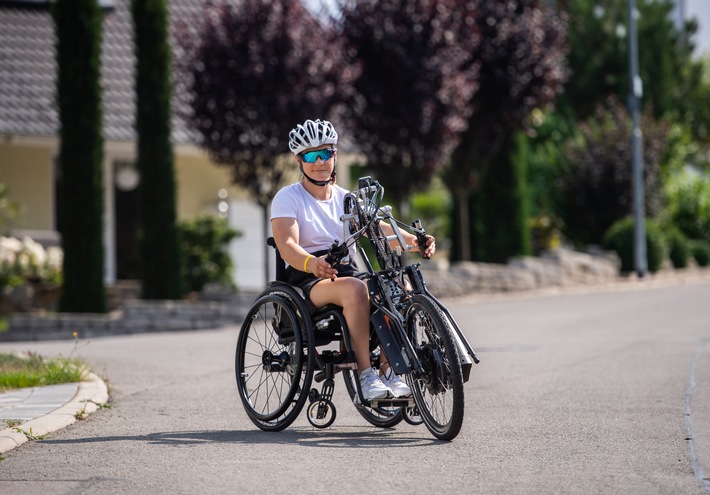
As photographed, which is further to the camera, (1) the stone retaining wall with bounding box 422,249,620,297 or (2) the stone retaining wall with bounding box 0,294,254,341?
(1) the stone retaining wall with bounding box 422,249,620,297

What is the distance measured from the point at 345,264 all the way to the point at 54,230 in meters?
15.6

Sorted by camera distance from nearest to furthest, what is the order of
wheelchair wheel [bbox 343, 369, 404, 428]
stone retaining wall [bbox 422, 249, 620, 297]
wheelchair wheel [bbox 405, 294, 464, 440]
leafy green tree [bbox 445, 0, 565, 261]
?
wheelchair wheel [bbox 405, 294, 464, 440] → wheelchair wheel [bbox 343, 369, 404, 428] → stone retaining wall [bbox 422, 249, 620, 297] → leafy green tree [bbox 445, 0, 565, 261]

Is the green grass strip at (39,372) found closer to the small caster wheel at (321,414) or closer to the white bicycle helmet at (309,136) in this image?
the small caster wheel at (321,414)

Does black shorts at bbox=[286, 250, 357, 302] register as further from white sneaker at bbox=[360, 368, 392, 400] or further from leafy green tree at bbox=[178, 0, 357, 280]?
leafy green tree at bbox=[178, 0, 357, 280]

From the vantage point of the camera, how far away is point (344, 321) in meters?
7.37

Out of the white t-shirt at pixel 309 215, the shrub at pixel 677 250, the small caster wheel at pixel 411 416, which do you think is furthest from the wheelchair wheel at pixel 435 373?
the shrub at pixel 677 250

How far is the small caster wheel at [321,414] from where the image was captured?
24.7 feet

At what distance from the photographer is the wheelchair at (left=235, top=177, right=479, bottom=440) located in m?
6.95

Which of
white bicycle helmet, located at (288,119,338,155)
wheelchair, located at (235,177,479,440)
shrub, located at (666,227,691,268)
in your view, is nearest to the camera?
wheelchair, located at (235,177,479,440)

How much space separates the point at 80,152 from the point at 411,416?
1191cm

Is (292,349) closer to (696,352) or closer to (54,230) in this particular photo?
(696,352)

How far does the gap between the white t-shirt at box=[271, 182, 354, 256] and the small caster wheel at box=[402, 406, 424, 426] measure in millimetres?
974

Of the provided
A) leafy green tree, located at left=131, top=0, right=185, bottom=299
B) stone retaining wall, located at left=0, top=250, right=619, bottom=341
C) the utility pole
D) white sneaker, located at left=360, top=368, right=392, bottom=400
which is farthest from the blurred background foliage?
white sneaker, located at left=360, top=368, right=392, bottom=400

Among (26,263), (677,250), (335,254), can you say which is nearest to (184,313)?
(26,263)
